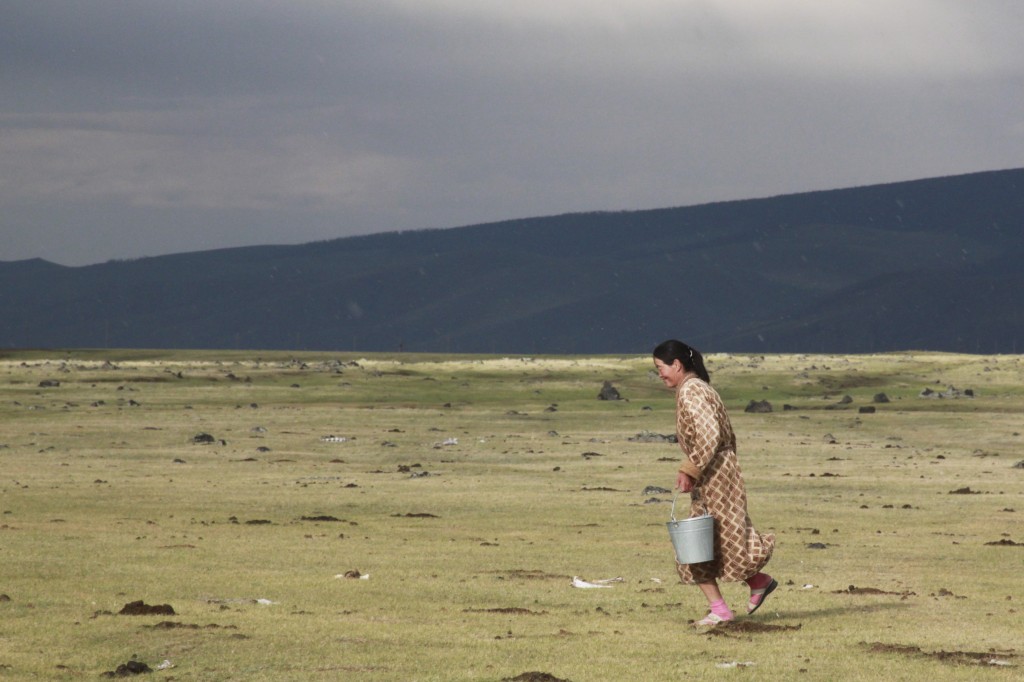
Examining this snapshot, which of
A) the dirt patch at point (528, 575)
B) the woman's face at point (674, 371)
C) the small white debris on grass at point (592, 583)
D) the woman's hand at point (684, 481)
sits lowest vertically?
the small white debris on grass at point (592, 583)

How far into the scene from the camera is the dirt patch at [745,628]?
53.5 feet

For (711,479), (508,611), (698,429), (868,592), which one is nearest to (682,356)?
(698,429)

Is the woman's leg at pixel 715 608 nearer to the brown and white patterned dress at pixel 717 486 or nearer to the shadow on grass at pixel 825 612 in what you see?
the brown and white patterned dress at pixel 717 486

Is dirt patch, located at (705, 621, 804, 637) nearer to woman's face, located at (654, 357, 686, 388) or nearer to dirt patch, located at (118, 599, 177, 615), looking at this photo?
woman's face, located at (654, 357, 686, 388)

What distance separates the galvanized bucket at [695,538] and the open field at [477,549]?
0.89m

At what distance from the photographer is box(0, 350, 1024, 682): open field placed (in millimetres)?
14914

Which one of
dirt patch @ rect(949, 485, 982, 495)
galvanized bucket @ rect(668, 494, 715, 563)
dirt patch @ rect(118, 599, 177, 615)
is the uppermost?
galvanized bucket @ rect(668, 494, 715, 563)

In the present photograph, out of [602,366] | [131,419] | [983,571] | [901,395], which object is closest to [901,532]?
[983,571]

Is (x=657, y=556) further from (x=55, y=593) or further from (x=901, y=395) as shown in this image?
(x=901, y=395)

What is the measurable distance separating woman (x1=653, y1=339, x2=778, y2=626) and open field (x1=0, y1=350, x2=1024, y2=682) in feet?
2.13

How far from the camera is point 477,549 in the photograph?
2561cm

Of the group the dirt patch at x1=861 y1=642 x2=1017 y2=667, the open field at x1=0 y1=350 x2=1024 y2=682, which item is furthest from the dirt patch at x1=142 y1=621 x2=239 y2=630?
the dirt patch at x1=861 y1=642 x2=1017 y2=667

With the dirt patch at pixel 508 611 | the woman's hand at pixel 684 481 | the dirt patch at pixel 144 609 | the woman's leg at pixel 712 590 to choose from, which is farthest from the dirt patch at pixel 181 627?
the woman's leg at pixel 712 590

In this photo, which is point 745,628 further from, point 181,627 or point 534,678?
point 181,627
